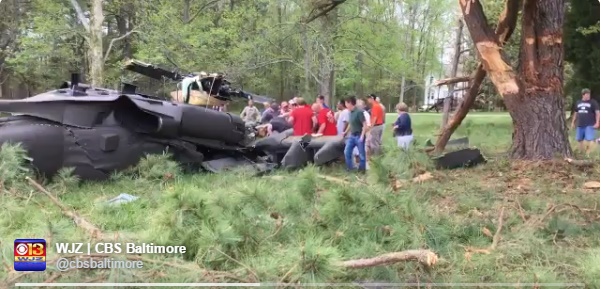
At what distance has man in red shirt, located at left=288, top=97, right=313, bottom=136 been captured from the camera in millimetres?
11431

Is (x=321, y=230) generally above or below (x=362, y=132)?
below

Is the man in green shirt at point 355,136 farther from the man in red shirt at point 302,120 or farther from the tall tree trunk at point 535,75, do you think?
the tall tree trunk at point 535,75

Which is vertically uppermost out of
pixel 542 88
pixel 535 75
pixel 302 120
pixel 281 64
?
pixel 281 64

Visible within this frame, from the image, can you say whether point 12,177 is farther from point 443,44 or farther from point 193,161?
point 443,44

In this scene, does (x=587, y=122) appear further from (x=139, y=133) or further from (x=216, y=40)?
(x=216, y=40)

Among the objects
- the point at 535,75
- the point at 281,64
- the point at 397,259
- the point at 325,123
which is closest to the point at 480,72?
the point at 535,75

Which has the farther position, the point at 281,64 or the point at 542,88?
the point at 281,64

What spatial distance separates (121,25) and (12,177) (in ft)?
80.7

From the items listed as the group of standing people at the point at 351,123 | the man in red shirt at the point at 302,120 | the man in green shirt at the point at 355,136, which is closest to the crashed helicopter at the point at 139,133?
the man in green shirt at the point at 355,136

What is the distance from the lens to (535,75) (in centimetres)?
935

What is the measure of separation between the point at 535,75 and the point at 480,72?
146 cm

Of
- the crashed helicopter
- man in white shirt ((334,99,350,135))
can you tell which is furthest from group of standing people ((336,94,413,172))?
man in white shirt ((334,99,350,135))

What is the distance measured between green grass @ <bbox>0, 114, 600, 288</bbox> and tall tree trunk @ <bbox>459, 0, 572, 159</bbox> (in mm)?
3108

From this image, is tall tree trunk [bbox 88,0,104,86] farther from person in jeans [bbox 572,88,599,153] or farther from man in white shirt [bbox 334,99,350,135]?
person in jeans [bbox 572,88,599,153]
